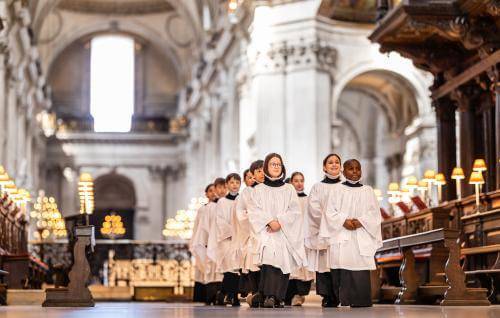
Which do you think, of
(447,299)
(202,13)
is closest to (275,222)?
(447,299)

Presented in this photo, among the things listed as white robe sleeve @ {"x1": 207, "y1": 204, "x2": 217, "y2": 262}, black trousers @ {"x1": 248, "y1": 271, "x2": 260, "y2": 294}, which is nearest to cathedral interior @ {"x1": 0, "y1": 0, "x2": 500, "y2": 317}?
white robe sleeve @ {"x1": 207, "y1": 204, "x2": 217, "y2": 262}

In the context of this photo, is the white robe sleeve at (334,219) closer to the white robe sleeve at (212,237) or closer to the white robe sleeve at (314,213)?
the white robe sleeve at (314,213)

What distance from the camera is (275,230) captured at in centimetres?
1138

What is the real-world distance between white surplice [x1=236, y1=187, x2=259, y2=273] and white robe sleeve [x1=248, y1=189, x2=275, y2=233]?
0.26 ft

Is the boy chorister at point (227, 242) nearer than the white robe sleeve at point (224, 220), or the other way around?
the boy chorister at point (227, 242)

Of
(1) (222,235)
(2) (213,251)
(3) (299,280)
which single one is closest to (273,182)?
(3) (299,280)

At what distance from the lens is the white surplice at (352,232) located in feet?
36.8

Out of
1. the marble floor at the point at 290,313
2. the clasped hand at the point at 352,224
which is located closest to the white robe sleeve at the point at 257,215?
the clasped hand at the point at 352,224

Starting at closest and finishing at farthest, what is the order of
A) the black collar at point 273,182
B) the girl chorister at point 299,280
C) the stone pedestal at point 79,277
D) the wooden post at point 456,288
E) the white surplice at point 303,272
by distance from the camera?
the black collar at point 273,182 → the wooden post at point 456,288 → the white surplice at point 303,272 → the girl chorister at point 299,280 → the stone pedestal at point 79,277

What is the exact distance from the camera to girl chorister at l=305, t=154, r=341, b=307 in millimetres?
11383

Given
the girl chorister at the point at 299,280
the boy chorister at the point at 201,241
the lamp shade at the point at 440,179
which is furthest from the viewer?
the lamp shade at the point at 440,179

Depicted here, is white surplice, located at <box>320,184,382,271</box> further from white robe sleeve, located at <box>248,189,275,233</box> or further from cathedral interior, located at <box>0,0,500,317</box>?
cathedral interior, located at <box>0,0,500,317</box>

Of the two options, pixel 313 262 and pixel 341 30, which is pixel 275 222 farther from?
pixel 341 30

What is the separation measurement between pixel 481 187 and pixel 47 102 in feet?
108
